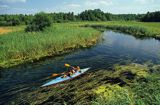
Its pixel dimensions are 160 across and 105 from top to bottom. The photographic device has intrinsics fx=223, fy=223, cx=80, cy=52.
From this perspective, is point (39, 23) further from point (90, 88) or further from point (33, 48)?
point (90, 88)

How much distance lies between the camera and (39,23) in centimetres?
4644

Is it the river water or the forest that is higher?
the forest

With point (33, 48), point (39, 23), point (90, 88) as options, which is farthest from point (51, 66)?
point (39, 23)

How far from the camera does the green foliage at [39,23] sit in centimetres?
4544

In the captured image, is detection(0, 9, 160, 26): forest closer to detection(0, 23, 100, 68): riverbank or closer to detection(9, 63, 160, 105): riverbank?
detection(0, 23, 100, 68): riverbank

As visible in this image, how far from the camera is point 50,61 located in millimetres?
26125

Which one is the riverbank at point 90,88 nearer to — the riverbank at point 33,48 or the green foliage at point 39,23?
the riverbank at point 33,48

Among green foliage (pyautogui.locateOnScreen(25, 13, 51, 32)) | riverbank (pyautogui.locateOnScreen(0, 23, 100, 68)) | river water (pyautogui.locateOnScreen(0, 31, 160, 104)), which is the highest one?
green foliage (pyautogui.locateOnScreen(25, 13, 51, 32))

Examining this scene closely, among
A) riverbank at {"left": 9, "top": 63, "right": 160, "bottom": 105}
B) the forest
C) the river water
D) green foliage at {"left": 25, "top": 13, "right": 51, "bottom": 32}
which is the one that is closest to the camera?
riverbank at {"left": 9, "top": 63, "right": 160, "bottom": 105}

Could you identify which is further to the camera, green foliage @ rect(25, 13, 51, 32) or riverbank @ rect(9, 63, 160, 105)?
green foliage @ rect(25, 13, 51, 32)

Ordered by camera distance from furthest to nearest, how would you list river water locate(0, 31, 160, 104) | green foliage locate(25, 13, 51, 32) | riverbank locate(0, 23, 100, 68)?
green foliage locate(25, 13, 51, 32) < riverbank locate(0, 23, 100, 68) < river water locate(0, 31, 160, 104)

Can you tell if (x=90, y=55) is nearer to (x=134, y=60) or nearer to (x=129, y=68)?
(x=134, y=60)

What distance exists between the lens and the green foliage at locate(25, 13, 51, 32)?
4544 cm

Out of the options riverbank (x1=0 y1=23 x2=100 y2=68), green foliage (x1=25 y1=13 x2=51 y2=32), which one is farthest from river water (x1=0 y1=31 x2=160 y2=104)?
green foliage (x1=25 y1=13 x2=51 y2=32)
